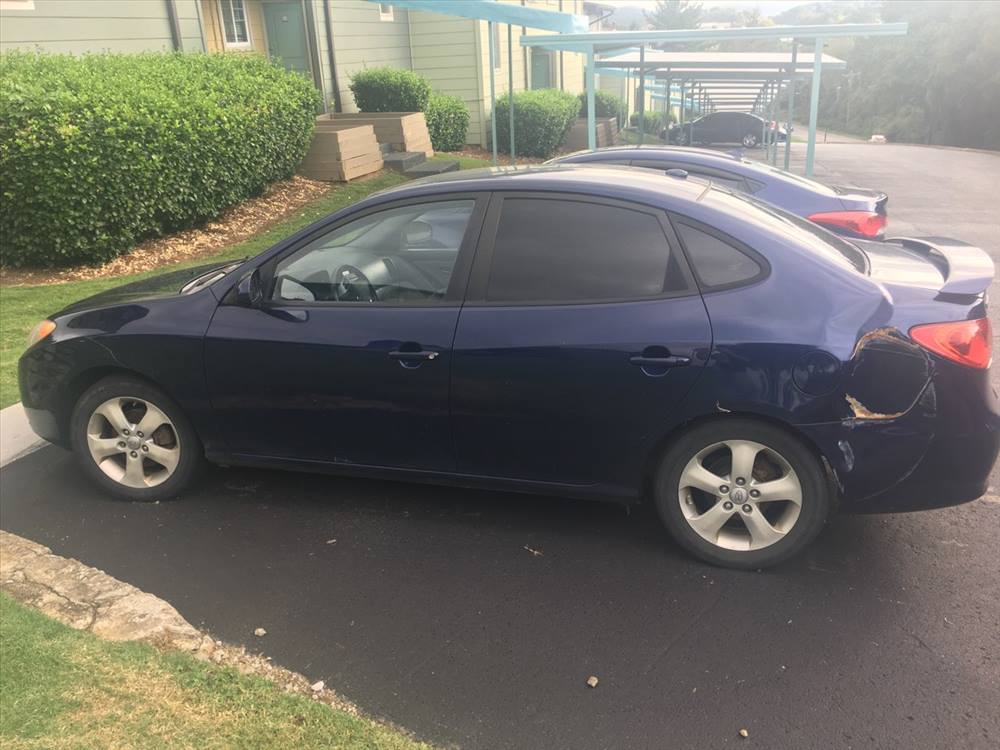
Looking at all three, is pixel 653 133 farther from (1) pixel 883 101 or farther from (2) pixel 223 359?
(2) pixel 223 359

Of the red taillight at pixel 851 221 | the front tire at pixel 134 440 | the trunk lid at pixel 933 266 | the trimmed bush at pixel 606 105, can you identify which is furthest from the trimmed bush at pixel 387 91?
the trimmed bush at pixel 606 105

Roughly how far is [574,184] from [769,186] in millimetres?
3334

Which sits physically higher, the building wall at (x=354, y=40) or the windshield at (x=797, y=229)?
the building wall at (x=354, y=40)

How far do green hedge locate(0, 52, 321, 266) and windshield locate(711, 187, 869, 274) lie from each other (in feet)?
22.6

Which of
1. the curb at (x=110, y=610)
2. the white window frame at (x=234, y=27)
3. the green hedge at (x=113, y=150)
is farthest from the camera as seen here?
the white window frame at (x=234, y=27)

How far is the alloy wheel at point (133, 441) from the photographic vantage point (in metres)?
4.16

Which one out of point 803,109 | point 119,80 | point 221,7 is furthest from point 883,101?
point 119,80

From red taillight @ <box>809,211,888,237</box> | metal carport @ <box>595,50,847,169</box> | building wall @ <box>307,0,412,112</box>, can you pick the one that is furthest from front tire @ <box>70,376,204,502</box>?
building wall @ <box>307,0,412,112</box>

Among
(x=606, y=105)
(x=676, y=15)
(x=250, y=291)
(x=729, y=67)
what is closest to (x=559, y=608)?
(x=250, y=291)

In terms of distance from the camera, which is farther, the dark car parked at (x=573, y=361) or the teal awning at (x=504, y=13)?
the teal awning at (x=504, y=13)

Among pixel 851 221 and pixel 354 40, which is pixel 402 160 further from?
pixel 851 221

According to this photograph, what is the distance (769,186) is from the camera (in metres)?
6.44

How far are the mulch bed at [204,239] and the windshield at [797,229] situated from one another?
23.0ft

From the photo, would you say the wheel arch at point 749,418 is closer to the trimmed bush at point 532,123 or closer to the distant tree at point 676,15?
the trimmed bush at point 532,123
